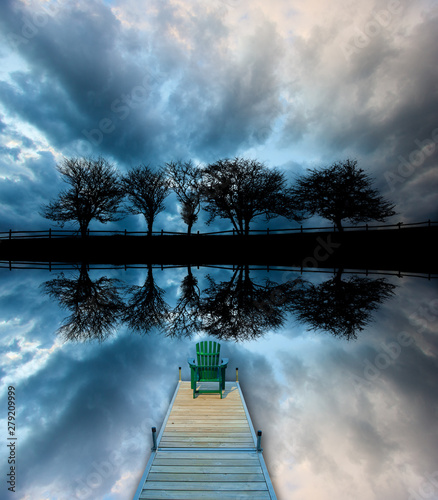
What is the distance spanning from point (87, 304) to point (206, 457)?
32.3 ft

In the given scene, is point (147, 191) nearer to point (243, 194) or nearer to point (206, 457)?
point (243, 194)

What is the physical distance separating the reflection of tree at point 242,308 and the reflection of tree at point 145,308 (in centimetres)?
182

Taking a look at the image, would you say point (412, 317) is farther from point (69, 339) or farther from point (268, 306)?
point (69, 339)

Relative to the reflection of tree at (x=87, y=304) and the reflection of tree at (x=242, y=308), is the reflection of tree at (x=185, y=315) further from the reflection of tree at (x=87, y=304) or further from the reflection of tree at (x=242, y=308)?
the reflection of tree at (x=87, y=304)

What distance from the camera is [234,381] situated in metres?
8.15

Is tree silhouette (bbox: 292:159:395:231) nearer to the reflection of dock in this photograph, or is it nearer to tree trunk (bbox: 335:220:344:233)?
tree trunk (bbox: 335:220:344:233)

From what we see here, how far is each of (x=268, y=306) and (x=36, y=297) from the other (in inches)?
473

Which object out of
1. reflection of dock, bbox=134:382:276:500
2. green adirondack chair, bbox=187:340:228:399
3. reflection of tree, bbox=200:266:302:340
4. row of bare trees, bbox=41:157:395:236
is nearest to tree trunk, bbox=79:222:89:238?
row of bare trees, bbox=41:157:395:236

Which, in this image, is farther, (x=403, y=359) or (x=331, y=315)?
(x=331, y=315)

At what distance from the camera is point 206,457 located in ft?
16.2

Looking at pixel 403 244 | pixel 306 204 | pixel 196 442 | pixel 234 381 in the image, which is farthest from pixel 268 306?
pixel 306 204

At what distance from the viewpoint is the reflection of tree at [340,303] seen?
10266mm

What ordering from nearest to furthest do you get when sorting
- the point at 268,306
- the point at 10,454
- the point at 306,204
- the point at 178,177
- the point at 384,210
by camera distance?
the point at 10,454, the point at 268,306, the point at 384,210, the point at 306,204, the point at 178,177

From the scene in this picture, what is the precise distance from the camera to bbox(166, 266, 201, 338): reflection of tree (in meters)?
10.5
